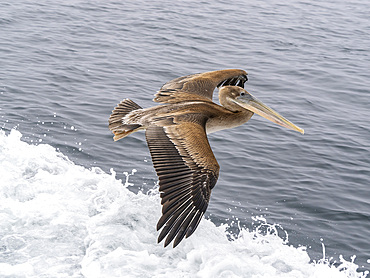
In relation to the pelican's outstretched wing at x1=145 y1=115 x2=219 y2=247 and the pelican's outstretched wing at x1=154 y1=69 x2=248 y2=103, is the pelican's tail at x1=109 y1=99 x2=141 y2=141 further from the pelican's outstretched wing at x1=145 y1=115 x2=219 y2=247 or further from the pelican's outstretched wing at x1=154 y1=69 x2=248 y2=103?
the pelican's outstretched wing at x1=145 y1=115 x2=219 y2=247

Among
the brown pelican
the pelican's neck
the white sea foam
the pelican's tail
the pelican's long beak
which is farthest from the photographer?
the pelican's long beak

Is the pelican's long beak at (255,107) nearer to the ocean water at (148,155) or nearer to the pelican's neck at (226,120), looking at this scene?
the pelican's neck at (226,120)

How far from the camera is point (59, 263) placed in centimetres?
607

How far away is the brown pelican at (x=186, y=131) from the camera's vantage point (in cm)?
526

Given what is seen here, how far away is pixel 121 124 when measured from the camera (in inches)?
280

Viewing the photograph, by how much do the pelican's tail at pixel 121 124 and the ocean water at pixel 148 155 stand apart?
2.72 ft

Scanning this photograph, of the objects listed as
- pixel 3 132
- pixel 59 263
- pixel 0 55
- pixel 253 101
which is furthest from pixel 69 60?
pixel 59 263

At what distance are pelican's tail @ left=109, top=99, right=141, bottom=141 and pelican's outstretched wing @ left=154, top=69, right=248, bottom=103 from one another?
1.25ft

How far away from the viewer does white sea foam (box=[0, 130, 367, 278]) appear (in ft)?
20.1

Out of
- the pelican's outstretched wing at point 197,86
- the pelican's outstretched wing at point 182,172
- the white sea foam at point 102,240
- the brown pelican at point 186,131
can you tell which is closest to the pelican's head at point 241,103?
the brown pelican at point 186,131

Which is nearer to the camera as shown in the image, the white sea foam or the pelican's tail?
the white sea foam

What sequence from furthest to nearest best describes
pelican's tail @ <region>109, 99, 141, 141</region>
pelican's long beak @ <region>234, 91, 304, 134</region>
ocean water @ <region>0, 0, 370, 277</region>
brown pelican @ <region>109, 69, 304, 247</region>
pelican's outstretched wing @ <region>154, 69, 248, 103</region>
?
pelican's outstretched wing @ <region>154, 69, 248, 103</region> < pelican's long beak @ <region>234, 91, 304, 134</region> < pelican's tail @ <region>109, 99, 141, 141</region> < ocean water @ <region>0, 0, 370, 277</region> < brown pelican @ <region>109, 69, 304, 247</region>

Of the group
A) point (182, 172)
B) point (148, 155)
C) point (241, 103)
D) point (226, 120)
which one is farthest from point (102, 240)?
point (148, 155)

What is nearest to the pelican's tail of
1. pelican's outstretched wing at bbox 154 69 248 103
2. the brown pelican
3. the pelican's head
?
the brown pelican
